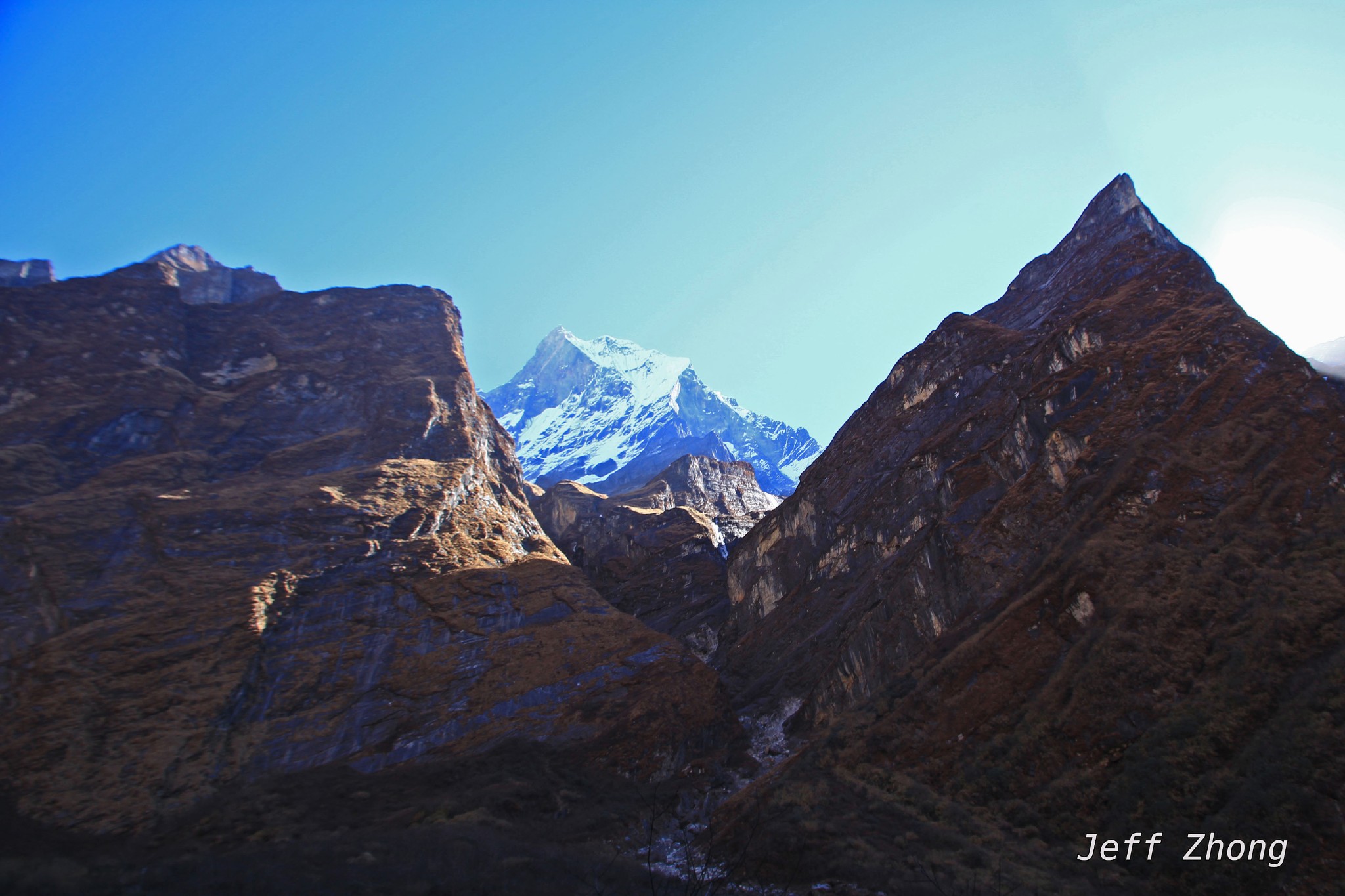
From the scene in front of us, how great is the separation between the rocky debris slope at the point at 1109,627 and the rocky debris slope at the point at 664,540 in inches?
883

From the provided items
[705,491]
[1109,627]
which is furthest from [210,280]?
[1109,627]

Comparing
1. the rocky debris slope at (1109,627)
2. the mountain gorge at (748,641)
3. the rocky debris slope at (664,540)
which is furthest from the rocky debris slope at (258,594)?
the rocky debris slope at (1109,627)

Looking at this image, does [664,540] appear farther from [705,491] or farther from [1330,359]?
[1330,359]

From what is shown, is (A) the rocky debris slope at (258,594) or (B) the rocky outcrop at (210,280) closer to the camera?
(A) the rocky debris slope at (258,594)

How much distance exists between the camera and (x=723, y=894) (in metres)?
19.9

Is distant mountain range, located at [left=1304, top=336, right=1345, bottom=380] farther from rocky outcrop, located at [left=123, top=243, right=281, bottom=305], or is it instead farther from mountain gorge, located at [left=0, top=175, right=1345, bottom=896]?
rocky outcrop, located at [left=123, top=243, right=281, bottom=305]

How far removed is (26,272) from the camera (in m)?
118

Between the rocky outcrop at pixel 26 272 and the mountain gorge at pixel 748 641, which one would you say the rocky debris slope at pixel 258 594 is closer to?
the mountain gorge at pixel 748 641

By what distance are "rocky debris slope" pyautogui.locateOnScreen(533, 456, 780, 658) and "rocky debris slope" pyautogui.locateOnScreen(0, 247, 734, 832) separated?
41.4 feet

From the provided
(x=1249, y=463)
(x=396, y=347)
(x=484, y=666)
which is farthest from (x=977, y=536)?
(x=396, y=347)

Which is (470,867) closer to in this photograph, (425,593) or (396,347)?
(425,593)

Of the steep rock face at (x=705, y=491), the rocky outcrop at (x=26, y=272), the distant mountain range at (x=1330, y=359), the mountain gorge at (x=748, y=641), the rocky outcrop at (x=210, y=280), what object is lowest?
the mountain gorge at (x=748, y=641)

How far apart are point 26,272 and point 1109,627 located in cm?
16706

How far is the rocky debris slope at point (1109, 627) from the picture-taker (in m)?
18.7
